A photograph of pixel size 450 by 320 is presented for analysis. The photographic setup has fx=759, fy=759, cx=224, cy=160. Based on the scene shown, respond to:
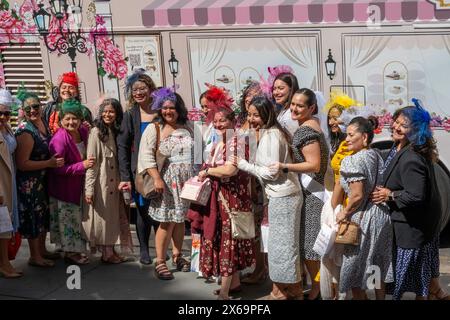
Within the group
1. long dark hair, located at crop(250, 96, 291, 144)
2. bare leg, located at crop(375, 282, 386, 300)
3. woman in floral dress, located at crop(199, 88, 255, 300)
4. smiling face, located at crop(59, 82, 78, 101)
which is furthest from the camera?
smiling face, located at crop(59, 82, 78, 101)

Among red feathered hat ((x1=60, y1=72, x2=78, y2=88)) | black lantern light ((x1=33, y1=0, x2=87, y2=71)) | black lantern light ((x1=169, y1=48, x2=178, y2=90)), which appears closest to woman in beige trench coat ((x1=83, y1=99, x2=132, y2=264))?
red feathered hat ((x1=60, y1=72, x2=78, y2=88))

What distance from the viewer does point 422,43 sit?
20.9ft

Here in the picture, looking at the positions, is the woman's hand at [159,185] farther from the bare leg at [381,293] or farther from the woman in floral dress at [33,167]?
the bare leg at [381,293]

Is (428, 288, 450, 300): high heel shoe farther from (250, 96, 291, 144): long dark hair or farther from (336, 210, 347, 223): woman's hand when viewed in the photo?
(250, 96, 291, 144): long dark hair

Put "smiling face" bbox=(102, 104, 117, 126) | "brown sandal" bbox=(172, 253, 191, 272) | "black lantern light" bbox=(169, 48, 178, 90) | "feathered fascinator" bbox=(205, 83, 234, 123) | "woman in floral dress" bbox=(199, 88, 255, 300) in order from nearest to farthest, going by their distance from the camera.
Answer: "woman in floral dress" bbox=(199, 88, 255, 300)
"feathered fascinator" bbox=(205, 83, 234, 123)
"smiling face" bbox=(102, 104, 117, 126)
"brown sandal" bbox=(172, 253, 191, 272)
"black lantern light" bbox=(169, 48, 178, 90)

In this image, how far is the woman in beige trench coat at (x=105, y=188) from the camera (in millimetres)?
6574

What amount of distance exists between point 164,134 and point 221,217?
95cm

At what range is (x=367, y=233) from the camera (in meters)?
5.22

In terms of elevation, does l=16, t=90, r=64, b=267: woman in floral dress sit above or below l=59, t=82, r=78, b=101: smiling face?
below

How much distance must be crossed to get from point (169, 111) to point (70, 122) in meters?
0.95

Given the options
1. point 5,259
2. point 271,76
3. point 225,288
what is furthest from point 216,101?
point 5,259

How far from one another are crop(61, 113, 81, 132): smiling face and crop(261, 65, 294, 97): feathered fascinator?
1647mm

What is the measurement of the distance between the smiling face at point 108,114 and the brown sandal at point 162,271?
1.30 meters

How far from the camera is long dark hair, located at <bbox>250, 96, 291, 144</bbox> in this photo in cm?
550
